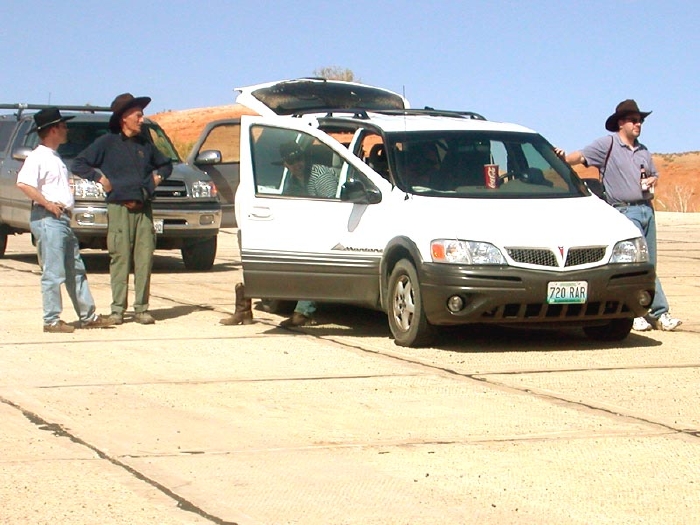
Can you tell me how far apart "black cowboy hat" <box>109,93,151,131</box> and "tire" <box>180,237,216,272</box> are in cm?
564

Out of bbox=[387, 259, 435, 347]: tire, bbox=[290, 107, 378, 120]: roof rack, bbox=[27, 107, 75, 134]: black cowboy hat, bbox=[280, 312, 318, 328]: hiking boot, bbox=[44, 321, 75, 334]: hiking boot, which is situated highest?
bbox=[290, 107, 378, 120]: roof rack

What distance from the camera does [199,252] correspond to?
17656 mm

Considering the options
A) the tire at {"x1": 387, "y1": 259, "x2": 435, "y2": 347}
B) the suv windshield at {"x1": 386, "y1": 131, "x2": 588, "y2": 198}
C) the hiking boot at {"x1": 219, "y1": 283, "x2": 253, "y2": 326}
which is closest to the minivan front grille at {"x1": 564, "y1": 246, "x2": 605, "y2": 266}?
the suv windshield at {"x1": 386, "y1": 131, "x2": 588, "y2": 198}

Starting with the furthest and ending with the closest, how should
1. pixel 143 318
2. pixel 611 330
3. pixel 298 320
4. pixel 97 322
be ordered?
pixel 143 318 → pixel 298 320 → pixel 97 322 → pixel 611 330

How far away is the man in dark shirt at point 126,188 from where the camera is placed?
11.9 m

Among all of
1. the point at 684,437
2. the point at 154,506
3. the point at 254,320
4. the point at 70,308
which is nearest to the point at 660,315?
the point at 254,320

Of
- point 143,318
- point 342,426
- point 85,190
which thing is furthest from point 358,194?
point 85,190

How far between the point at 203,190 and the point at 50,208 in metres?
6.28

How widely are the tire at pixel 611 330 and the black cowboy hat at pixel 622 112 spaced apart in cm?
191

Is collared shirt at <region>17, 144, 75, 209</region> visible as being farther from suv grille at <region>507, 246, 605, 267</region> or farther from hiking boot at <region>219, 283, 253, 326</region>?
suv grille at <region>507, 246, 605, 267</region>

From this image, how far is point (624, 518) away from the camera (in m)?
5.73

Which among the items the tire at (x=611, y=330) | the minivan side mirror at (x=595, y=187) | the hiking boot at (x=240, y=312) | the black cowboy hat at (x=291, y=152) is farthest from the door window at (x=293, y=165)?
the tire at (x=611, y=330)

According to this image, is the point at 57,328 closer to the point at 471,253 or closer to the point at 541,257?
the point at 471,253

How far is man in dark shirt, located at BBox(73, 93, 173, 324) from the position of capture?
11.9 meters
